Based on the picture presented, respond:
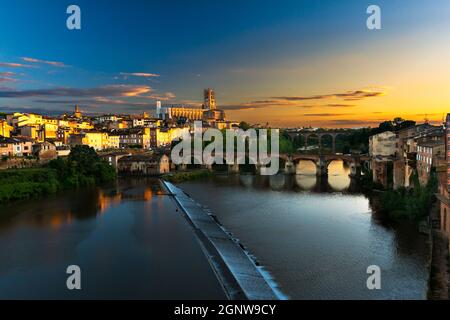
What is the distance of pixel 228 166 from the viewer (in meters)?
29.5

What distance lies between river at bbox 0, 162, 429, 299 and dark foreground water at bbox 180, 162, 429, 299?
0.03m

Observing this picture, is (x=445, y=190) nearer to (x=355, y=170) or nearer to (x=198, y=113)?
(x=355, y=170)

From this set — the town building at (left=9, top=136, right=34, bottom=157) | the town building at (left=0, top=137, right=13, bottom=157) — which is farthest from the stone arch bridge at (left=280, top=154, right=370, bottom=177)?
the town building at (left=0, top=137, right=13, bottom=157)

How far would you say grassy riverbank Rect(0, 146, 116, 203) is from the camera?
57.4ft

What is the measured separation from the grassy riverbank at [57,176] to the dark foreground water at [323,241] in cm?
572

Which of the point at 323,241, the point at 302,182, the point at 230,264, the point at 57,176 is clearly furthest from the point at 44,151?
the point at 230,264

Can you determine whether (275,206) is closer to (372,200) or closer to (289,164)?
(372,200)

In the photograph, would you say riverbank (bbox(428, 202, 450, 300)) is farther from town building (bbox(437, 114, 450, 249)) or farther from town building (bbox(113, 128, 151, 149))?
town building (bbox(113, 128, 151, 149))

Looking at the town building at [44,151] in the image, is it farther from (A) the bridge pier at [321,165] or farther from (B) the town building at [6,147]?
(A) the bridge pier at [321,165]

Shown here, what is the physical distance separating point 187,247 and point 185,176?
15.1 metres

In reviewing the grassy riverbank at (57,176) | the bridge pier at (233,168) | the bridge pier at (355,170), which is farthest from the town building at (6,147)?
the bridge pier at (355,170)

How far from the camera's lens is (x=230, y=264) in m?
9.10
